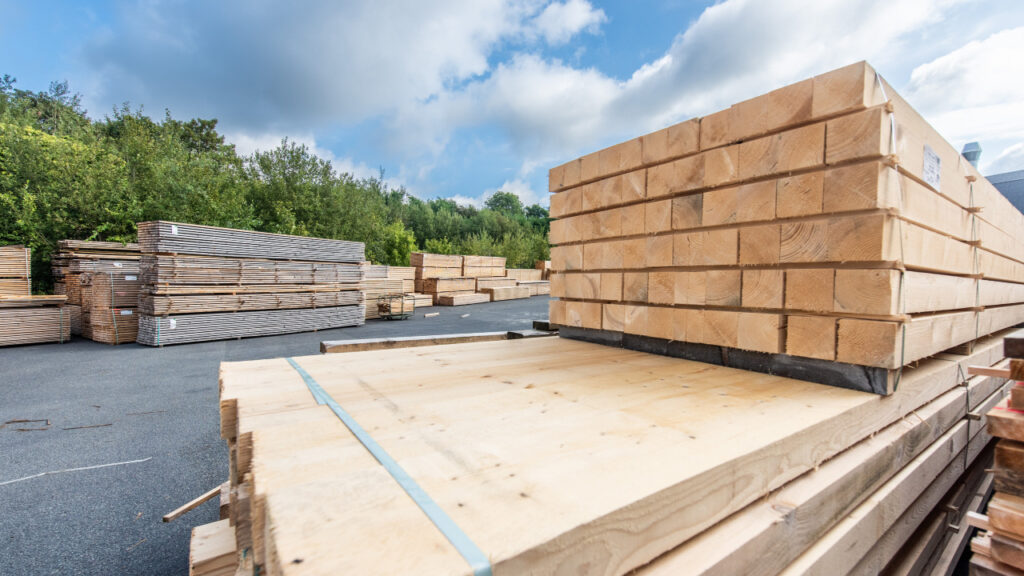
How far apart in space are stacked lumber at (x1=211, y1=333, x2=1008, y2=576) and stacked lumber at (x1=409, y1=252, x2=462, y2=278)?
1352 centimetres

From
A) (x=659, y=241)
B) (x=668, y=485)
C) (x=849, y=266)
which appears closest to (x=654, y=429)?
(x=668, y=485)

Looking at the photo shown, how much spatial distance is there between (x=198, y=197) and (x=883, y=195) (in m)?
14.9

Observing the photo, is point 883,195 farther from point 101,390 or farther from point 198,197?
point 198,197

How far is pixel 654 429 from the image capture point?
1.14 m

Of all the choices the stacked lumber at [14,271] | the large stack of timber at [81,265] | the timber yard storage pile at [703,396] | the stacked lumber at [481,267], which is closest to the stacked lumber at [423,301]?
the stacked lumber at [481,267]

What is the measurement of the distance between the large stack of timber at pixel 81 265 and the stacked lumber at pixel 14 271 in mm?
698

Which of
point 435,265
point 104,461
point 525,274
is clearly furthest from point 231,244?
point 525,274

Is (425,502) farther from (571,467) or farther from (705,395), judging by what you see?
(705,395)

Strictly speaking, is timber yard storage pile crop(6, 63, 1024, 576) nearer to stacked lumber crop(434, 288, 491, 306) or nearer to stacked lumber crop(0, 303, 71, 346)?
stacked lumber crop(0, 303, 71, 346)

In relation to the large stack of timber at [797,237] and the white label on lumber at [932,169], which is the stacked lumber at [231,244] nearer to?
the large stack of timber at [797,237]

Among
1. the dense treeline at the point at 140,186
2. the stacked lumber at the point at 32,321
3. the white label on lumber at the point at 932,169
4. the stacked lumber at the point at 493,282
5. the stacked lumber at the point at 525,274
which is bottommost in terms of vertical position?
the stacked lumber at the point at 32,321

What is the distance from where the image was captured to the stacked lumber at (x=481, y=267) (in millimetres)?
17391

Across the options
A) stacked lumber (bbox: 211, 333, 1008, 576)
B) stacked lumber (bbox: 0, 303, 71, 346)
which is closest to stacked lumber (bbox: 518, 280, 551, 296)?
stacked lumber (bbox: 0, 303, 71, 346)

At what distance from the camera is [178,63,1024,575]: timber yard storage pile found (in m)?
0.75
